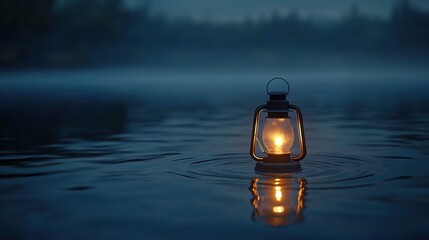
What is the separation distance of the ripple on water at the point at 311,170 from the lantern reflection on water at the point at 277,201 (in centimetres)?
25

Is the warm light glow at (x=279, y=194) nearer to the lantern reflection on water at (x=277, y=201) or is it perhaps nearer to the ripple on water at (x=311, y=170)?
the lantern reflection on water at (x=277, y=201)

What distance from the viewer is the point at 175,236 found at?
692cm

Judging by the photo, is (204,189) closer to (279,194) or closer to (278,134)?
(279,194)

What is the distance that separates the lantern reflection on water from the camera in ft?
25.0

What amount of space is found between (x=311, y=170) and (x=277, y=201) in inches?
100

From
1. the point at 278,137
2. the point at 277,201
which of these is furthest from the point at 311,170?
the point at 277,201

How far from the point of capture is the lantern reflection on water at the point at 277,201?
761cm

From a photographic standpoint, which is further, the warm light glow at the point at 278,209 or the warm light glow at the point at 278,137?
the warm light glow at the point at 278,137

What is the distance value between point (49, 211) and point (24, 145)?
785cm

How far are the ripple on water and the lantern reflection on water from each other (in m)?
0.25

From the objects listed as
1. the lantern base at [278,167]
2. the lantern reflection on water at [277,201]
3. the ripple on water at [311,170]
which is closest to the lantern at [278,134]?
the lantern base at [278,167]

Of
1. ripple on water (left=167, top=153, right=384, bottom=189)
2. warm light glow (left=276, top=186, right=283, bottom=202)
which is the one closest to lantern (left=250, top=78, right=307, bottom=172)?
ripple on water (left=167, top=153, right=384, bottom=189)

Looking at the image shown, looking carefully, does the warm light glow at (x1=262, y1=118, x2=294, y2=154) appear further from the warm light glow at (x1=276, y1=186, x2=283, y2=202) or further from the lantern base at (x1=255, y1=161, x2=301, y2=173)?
the warm light glow at (x1=276, y1=186, x2=283, y2=202)

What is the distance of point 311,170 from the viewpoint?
11.0m
